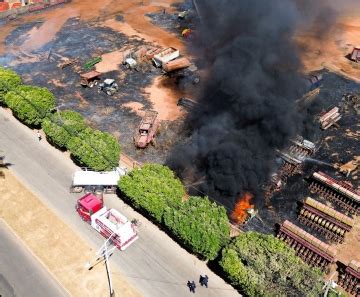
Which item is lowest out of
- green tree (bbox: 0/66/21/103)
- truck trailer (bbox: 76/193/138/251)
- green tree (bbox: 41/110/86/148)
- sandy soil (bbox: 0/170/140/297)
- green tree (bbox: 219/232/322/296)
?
sandy soil (bbox: 0/170/140/297)

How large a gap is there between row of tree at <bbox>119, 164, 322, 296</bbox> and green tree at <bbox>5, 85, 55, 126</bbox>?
16037 mm

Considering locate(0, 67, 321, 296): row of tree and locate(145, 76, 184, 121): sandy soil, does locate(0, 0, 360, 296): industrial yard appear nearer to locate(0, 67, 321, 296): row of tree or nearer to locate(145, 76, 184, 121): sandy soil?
locate(145, 76, 184, 121): sandy soil

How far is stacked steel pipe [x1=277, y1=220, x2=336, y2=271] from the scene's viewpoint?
3272cm

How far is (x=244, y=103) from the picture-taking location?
4338cm

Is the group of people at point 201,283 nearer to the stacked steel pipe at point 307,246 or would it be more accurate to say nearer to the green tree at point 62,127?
the stacked steel pipe at point 307,246

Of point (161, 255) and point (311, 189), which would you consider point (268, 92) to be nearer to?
point (311, 189)

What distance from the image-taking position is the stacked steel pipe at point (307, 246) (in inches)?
1288

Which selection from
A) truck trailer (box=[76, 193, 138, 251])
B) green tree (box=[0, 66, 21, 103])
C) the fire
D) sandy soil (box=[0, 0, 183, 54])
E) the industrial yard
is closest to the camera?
truck trailer (box=[76, 193, 138, 251])

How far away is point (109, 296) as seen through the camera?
30.3 metres

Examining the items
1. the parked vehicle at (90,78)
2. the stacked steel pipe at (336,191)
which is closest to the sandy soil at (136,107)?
the parked vehicle at (90,78)

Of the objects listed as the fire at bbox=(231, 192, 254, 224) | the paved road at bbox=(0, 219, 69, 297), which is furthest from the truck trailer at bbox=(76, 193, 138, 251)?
the fire at bbox=(231, 192, 254, 224)

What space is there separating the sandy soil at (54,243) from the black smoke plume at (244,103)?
1177 cm

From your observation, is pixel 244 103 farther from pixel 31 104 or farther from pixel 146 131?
pixel 31 104

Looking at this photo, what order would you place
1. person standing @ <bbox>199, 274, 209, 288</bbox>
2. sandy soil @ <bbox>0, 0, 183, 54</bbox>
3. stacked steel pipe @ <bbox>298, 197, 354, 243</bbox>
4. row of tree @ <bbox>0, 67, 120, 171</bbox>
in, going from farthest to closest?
sandy soil @ <bbox>0, 0, 183, 54</bbox>
row of tree @ <bbox>0, 67, 120, 171</bbox>
stacked steel pipe @ <bbox>298, 197, 354, 243</bbox>
person standing @ <bbox>199, 274, 209, 288</bbox>
